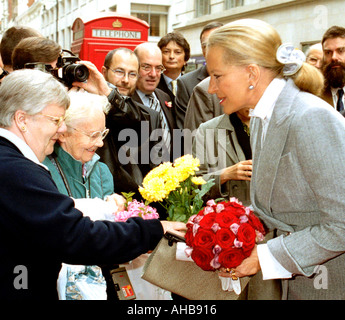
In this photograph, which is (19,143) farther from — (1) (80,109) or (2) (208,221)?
(1) (80,109)

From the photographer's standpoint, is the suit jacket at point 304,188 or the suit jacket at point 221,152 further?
the suit jacket at point 221,152

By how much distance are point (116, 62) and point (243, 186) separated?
2208 millimetres

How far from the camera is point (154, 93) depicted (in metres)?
5.40

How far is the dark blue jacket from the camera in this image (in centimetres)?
181

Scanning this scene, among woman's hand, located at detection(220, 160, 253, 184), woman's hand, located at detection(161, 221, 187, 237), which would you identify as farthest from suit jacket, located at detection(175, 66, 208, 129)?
woman's hand, located at detection(161, 221, 187, 237)

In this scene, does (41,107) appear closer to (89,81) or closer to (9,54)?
(89,81)

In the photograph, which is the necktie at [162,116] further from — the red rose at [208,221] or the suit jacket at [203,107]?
the red rose at [208,221]

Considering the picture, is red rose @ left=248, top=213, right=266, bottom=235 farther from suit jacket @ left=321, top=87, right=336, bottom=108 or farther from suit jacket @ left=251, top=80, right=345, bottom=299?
suit jacket @ left=321, top=87, right=336, bottom=108

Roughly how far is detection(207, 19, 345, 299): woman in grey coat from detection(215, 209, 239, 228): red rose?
Result: 0.16 metres

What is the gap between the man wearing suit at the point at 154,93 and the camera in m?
4.94

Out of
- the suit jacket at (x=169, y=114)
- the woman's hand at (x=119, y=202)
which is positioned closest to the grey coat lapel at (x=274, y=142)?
the woman's hand at (x=119, y=202)

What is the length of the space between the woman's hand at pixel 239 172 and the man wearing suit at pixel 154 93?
1.61 metres

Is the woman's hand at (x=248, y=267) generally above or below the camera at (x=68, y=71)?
below

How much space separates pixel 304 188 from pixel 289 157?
147 millimetres
